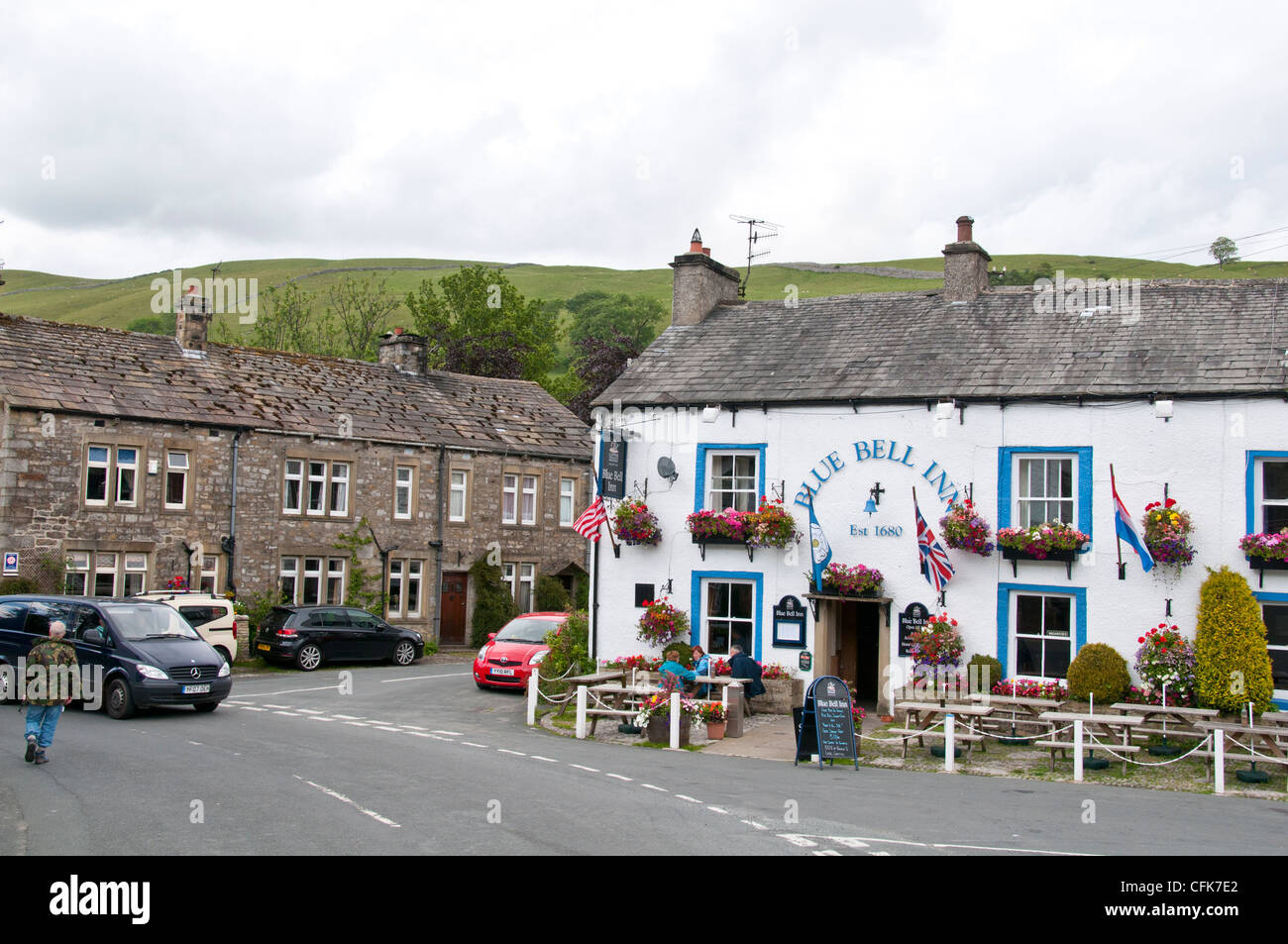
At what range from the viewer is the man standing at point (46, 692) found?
1360 cm

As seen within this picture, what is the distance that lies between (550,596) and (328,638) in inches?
400

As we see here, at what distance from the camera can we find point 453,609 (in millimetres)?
36750

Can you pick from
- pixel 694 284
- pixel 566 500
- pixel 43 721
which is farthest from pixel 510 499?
pixel 43 721

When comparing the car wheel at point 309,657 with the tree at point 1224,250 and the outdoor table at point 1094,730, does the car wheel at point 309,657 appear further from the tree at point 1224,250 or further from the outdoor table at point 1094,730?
the tree at point 1224,250

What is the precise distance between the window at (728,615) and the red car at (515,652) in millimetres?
3685

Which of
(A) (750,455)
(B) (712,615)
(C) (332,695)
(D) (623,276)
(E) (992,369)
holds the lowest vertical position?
(C) (332,695)

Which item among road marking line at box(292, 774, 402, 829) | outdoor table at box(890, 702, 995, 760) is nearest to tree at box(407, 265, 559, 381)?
outdoor table at box(890, 702, 995, 760)

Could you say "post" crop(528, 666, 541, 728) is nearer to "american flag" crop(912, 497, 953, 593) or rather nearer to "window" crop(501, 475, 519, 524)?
"american flag" crop(912, 497, 953, 593)

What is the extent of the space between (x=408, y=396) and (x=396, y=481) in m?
3.84

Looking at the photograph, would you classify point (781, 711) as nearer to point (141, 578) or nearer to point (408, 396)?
point (141, 578)

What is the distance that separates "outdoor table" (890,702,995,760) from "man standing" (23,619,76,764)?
11.0m

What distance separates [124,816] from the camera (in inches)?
424

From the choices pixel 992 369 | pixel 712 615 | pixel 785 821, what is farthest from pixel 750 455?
pixel 785 821

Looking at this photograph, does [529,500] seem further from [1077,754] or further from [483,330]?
[1077,754]
